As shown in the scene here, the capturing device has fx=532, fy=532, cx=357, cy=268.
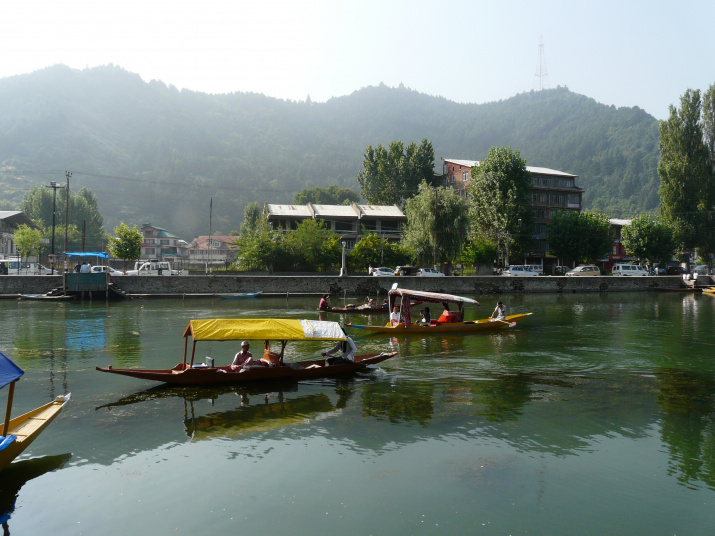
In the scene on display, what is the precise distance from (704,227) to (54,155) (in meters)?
207

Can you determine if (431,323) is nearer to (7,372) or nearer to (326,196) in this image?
(7,372)

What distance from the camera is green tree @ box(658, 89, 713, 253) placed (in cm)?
6388

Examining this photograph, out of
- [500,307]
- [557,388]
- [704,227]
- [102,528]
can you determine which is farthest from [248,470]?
[704,227]

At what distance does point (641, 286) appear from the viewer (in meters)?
58.4

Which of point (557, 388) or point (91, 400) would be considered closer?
point (91, 400)

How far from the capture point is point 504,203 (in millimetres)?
66562

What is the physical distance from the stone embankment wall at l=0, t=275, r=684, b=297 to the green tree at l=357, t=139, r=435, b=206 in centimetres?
3632

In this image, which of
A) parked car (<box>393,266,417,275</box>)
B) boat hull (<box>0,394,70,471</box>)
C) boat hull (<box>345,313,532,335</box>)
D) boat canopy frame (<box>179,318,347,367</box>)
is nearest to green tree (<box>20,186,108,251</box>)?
parked car (<box>393,266,417,275</box>)

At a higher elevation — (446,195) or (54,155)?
(54,155)

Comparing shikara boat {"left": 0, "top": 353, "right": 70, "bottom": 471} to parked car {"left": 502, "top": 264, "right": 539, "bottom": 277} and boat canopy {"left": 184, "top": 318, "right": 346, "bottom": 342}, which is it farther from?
parked car {"left": 502, "top": 264, "right": 539, "bottom": 277}

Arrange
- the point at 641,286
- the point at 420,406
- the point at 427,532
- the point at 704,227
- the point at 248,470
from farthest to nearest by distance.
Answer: the point at 704,227
the point at 641,286
the point at 420,406
the point at 248,470
the point at 427,532

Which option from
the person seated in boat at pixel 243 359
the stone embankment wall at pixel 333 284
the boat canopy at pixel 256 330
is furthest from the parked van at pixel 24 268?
the person seated in boat at pixel 243 359

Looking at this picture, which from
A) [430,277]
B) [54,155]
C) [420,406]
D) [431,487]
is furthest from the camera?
[54,155]

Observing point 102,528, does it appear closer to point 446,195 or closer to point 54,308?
point 54,308
